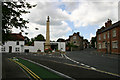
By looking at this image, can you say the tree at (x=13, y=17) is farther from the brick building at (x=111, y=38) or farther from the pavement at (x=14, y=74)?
the brick building at (x=111, y=38)

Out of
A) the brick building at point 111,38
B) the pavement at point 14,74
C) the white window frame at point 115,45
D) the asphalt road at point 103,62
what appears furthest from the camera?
the white window frame at point 115,45

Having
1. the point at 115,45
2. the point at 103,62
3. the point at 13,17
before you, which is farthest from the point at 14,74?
the point at 115,45

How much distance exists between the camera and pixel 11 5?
7961 mm

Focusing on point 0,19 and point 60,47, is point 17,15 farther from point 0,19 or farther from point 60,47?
point 60,47

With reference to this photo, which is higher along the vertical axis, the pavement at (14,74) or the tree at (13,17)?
the tree at (13,17)

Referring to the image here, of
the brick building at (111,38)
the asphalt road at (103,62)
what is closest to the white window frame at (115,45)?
the brick building at (111,38)

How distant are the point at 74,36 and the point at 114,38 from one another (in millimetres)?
43174

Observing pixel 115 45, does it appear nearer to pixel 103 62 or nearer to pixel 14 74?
pixel 103 62

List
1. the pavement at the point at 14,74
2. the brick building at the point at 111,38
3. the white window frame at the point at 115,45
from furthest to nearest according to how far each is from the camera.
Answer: the white window frame at the point at 115,45 → the brick building at the point at 111,38 → the pavement at the point at 14,74

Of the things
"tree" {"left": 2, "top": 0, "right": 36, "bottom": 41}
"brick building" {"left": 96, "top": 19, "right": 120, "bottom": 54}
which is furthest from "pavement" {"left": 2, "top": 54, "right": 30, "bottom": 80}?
"brick building" {"left": 96, "top": 19, "right": 120, "bottom": 54}

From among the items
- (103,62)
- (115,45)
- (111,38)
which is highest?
(111,38)

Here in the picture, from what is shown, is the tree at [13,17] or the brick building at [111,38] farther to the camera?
the brick building at [111,38]

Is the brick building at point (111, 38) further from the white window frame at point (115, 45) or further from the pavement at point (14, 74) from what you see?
the pavement at point (14, 74)

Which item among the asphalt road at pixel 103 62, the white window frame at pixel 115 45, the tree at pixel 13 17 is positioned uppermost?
the tree at pixel 13 17
